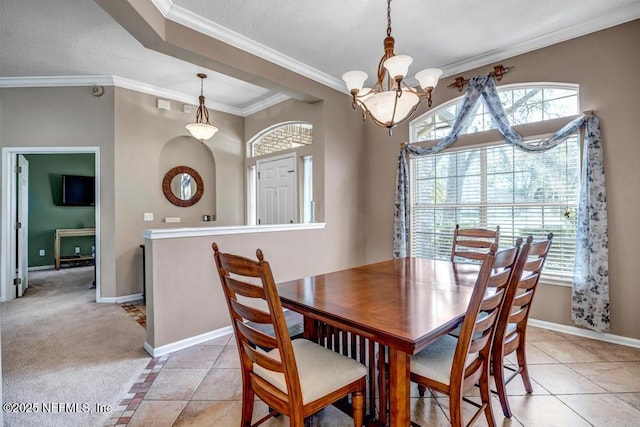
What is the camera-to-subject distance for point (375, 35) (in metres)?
3.03

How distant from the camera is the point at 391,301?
1.58m

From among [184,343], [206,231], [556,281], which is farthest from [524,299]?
[184,343]

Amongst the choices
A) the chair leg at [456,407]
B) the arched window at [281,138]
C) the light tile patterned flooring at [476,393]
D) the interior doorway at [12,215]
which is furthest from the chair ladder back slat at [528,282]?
the interior doorway at [12,215]

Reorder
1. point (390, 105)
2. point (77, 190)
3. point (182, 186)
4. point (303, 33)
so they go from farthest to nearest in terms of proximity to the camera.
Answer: point (77, 190)
point (182, 186)
point (303, 33)
point (390, 105)

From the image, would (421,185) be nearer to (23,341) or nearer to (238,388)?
(238,388)

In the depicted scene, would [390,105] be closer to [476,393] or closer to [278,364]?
[278,364]

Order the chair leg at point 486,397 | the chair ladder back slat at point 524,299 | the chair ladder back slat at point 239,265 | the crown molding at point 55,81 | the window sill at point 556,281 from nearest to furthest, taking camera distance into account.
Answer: the chair ladder back slat at point 239,265, the chair leg at point 486,397, the chair ladder back slat at point 524,299, the window sill at point 556,281, the crown molding at point 55,81

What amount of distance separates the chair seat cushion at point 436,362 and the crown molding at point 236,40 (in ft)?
10.2

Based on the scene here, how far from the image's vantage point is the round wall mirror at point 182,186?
470 centimetres

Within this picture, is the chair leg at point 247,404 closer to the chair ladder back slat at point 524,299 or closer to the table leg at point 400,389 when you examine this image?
the table leg at point 400,389

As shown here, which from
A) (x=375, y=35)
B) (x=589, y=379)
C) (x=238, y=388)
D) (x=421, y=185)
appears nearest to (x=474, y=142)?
(x=421, y=185)

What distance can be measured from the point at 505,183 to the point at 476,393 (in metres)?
2.27

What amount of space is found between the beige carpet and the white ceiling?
2900 millimetres

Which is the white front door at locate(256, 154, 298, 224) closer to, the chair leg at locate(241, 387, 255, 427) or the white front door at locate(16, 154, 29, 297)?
the chair leg at locate(241, 387, 255, 427)
